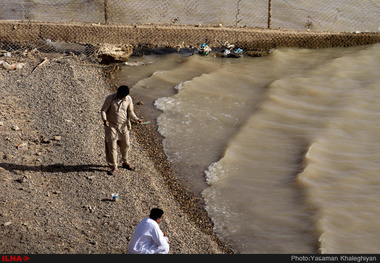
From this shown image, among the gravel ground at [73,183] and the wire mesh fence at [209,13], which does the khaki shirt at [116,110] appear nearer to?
the gravel ground at [73,183]

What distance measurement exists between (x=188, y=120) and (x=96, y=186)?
330 cm

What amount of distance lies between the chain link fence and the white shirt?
410 inches

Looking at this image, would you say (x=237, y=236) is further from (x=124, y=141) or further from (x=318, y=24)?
(x=318, y=24)

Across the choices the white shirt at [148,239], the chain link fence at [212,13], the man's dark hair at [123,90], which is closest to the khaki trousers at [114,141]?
the man's dark hair at [123,90]

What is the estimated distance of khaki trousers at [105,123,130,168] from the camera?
27.8ft

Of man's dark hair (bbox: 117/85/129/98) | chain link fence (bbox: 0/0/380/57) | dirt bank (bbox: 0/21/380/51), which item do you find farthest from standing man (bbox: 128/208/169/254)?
A: chain link fence (bbox: 0/0/380/57)

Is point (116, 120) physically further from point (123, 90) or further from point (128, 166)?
point (128, 166)

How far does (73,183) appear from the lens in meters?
8.34

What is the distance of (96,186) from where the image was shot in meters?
8.32

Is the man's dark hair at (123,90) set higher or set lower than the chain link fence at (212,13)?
higher

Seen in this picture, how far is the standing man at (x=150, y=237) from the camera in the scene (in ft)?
19.1

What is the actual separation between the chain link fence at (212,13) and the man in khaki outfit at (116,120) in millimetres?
7484

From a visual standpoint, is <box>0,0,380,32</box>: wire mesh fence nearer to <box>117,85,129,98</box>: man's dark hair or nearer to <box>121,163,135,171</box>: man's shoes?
<box>121,163,135,171</box>: man's shoes

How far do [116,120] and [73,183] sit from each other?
3.80 ft
